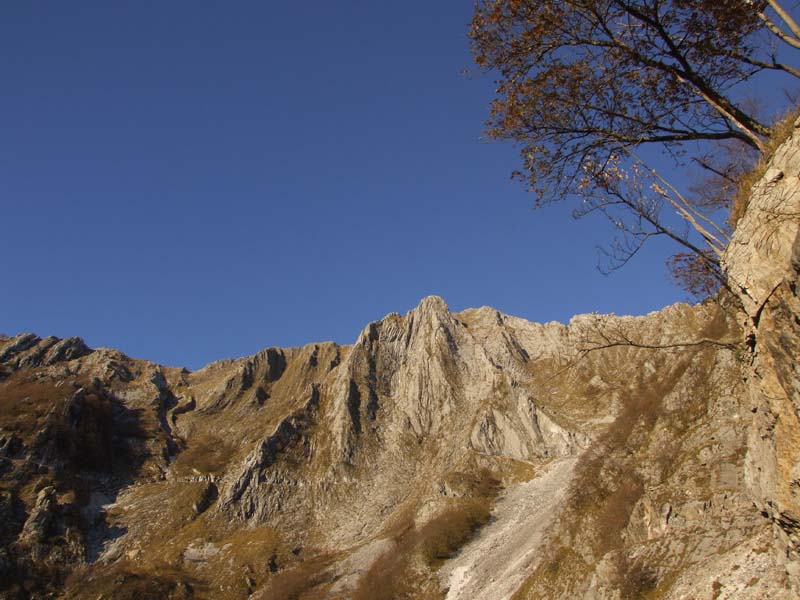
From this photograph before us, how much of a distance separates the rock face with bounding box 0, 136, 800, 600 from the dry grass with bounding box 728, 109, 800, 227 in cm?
57

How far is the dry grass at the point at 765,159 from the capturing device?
376 inches

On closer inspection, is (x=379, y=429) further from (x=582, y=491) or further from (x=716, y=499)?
(x=716, y=499)

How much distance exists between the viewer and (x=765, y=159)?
9938 millimetres

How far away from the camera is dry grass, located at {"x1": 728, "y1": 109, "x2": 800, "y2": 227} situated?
31.3 ft

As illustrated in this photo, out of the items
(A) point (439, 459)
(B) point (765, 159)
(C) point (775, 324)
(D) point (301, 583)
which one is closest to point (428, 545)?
(D) point (301, 583)

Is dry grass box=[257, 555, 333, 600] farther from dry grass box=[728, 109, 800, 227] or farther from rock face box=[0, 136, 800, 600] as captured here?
dry grass box=[728, 109, 800, 227]

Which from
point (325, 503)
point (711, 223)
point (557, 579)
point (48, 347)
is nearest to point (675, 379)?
point (557, 579)

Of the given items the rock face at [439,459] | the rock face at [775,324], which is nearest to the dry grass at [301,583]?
the rock face at [439,459]

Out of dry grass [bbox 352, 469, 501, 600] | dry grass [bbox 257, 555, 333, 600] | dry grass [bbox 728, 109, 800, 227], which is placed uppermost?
dry grass [bbox 728, 109, 800, 227]

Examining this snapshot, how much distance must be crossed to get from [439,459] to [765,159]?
83821 millimetres

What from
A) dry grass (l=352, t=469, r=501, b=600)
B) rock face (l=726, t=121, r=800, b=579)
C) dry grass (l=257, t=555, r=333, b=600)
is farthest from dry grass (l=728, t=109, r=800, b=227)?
dry grass (l=257, t=555, r=333, b=600)

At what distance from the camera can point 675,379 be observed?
168 feet

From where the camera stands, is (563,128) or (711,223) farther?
(563,128)

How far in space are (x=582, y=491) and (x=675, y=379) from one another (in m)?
15.7
